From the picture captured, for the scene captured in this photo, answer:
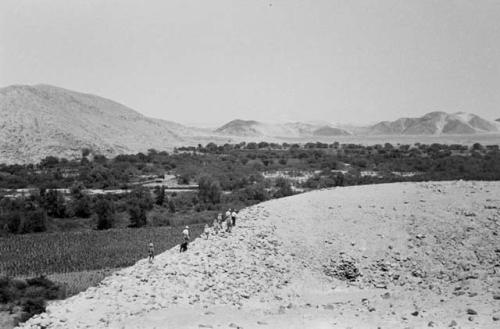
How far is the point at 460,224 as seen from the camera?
18.4m

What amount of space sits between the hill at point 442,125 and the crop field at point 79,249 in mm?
120579

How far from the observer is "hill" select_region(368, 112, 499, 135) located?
146 metres

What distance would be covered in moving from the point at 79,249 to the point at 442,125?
136 metres

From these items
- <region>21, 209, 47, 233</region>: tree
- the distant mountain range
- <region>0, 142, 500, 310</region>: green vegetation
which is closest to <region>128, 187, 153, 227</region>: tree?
<region>0, 142, 500, 310</region>: green vegetation

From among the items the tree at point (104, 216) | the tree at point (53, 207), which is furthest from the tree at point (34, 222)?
the tree at point (53, 207)

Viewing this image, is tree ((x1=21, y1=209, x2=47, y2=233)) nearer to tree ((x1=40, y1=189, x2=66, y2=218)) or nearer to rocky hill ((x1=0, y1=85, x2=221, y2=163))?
tree ((x1=40, y1=189, x2=66, y2=218))

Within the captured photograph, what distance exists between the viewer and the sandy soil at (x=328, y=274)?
1448 centimetres

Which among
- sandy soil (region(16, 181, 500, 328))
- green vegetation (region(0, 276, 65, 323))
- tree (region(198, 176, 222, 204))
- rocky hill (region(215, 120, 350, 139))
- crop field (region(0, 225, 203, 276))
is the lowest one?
crop field (region(0, 225, 203, 276))

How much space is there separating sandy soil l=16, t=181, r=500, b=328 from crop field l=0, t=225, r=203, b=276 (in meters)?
12.2

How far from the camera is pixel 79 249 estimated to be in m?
33.0

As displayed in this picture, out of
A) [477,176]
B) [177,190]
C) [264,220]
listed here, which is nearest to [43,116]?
[177,190]

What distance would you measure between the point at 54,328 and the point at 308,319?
6.56 m

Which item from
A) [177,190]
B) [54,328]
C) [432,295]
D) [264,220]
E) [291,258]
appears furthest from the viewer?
[177,190]

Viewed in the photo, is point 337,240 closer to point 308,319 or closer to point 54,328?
point 308,319
